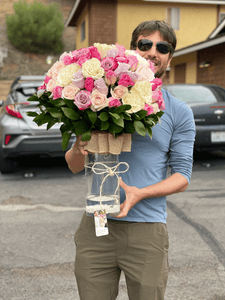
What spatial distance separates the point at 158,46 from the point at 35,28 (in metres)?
54.9

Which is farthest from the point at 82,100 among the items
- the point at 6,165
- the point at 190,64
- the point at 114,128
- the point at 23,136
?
the point at 190,64

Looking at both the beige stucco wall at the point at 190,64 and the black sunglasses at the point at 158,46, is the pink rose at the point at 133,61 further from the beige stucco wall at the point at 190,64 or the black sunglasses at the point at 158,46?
the beige stucco wall at the point at 190,64

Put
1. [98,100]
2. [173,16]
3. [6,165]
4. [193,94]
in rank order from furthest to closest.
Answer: [173,16], [193,94], [6,165], [98,100]

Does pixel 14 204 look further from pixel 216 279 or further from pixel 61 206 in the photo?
pixel 216 279

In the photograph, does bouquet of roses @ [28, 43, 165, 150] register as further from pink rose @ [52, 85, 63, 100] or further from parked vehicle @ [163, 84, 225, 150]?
parked vehicle @ [163, 84, 225, 150]

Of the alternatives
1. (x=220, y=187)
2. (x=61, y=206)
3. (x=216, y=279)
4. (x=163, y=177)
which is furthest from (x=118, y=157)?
(x=220, y=187)

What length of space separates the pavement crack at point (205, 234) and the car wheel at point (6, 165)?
3.50m

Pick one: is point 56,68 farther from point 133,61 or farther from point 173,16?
point 173,16

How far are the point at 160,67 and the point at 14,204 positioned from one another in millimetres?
4006

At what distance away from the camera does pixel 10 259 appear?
11.6ft

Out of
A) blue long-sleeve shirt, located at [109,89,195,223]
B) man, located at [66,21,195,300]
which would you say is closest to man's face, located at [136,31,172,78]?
man, located at [66,21,195,300]

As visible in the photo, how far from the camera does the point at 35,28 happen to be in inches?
2085

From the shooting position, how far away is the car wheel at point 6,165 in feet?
23.6

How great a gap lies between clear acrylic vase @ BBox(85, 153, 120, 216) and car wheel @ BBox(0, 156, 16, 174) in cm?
579
